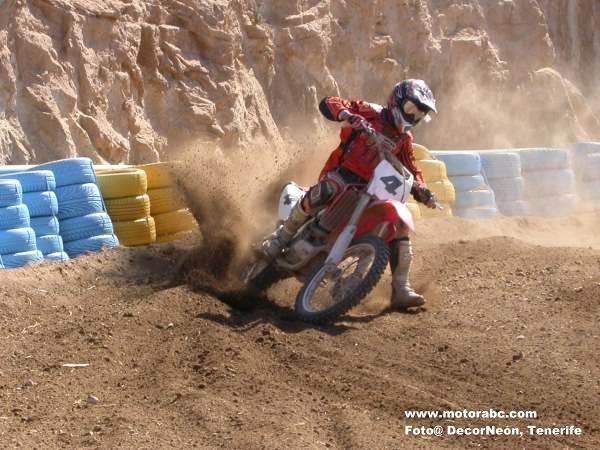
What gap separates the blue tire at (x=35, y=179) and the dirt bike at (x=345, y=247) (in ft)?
6.52

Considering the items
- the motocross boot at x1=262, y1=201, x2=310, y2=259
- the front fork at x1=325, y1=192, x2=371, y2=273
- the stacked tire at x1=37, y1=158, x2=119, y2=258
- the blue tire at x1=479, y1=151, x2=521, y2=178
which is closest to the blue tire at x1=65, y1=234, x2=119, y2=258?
the stacked tire at x1=37, y1=158, x2=119, y2=258

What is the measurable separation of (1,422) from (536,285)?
5.16 meters

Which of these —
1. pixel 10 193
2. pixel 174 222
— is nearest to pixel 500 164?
pixel 174 222

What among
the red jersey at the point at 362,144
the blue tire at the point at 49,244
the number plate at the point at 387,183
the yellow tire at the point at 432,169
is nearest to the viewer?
the number plate at the point at 387,183

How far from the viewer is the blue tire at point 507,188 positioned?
15180 mm

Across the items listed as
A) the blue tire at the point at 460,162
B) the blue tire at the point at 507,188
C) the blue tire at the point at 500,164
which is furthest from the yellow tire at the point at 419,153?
the blue tire at the point at 507,188

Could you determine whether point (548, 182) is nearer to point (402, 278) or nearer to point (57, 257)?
point (402, 278)

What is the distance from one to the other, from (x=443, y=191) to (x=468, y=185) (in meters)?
1.07

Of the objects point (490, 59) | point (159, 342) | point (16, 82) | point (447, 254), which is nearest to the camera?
point (159, 342)

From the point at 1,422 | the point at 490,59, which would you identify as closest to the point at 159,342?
the point at 1,422

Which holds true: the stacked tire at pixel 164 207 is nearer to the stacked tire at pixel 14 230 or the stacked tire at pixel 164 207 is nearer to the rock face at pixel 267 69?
the stacked tire at pixel 14 230

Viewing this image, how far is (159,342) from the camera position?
22.3 feet

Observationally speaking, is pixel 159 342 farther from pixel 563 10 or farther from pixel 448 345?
pixel 563 10

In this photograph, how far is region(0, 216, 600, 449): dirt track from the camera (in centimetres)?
528
